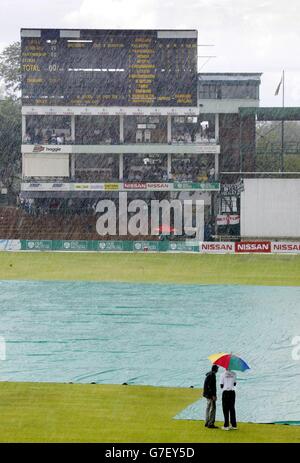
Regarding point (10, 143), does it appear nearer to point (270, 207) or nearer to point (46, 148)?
point (46, 148)

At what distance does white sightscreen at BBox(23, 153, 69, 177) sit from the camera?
74.3m

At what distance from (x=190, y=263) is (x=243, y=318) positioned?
23591 mm

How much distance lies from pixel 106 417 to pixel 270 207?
178 feet

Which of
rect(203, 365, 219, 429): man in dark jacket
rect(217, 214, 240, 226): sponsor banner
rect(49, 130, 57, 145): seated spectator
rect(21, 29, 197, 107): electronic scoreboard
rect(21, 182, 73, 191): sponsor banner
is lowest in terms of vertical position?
rect(217, 214, 240, 226): sponsor banner

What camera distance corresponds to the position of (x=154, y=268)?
56.5m

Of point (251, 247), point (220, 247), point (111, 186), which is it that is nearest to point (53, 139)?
point (111, 186)

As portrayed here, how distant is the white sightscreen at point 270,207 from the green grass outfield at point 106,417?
50.0 m

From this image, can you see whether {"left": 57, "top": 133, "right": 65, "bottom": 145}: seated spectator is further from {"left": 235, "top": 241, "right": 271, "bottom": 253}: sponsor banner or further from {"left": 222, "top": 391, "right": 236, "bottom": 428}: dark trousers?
{"left": 222, "top": 391, "right": 236, "bottom": 428}: dark trousers

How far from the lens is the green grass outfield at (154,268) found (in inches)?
2025

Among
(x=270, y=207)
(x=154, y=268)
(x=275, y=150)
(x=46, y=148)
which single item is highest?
(x=46, y=148)

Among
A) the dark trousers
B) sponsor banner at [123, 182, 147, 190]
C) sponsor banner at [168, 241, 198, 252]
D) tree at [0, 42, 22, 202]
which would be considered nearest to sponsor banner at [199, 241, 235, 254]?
sponsor banner at [168, 241, 198, 252]

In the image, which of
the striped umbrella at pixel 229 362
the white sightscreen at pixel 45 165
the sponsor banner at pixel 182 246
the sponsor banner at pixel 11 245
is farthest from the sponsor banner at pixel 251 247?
the striped umbrella at pixel 229 362

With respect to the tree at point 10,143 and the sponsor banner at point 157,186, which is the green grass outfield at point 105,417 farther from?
the tree at point 10,143

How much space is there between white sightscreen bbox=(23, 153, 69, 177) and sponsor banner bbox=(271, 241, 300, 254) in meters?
18.7
